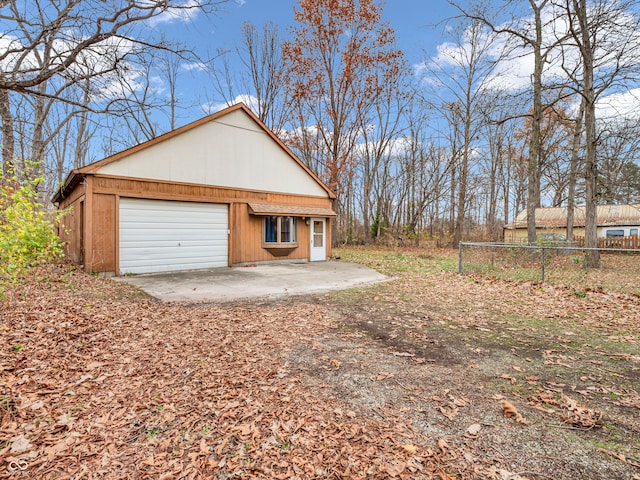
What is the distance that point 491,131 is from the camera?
974 inches

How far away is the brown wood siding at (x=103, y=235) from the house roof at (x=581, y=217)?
27739 mm

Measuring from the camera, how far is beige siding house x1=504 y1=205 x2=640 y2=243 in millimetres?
23656

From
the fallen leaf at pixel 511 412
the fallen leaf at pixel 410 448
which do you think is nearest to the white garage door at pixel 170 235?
the fallen leaf at pixel 410 448

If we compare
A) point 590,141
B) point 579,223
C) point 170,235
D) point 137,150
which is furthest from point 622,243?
point 137,150

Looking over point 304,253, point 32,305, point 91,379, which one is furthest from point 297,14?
point 91,379

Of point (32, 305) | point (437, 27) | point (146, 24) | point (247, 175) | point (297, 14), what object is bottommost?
point (32, 305)

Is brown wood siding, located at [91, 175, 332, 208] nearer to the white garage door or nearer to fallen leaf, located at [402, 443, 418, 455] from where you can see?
the white garage door

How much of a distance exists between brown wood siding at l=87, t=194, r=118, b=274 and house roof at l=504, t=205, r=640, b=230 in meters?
27.7

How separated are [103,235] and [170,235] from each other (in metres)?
1.85

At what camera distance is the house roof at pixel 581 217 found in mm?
23828

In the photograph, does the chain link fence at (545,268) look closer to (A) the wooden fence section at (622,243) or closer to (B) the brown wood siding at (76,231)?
(A) the wooden fence section at (622,243)

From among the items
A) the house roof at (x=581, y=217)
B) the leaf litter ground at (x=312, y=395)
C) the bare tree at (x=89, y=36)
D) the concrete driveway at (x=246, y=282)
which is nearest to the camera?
the leaf litter ground at (x=312, y=395)

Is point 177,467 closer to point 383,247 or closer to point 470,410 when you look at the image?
point 470,410

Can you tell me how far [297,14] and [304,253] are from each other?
14658mm
